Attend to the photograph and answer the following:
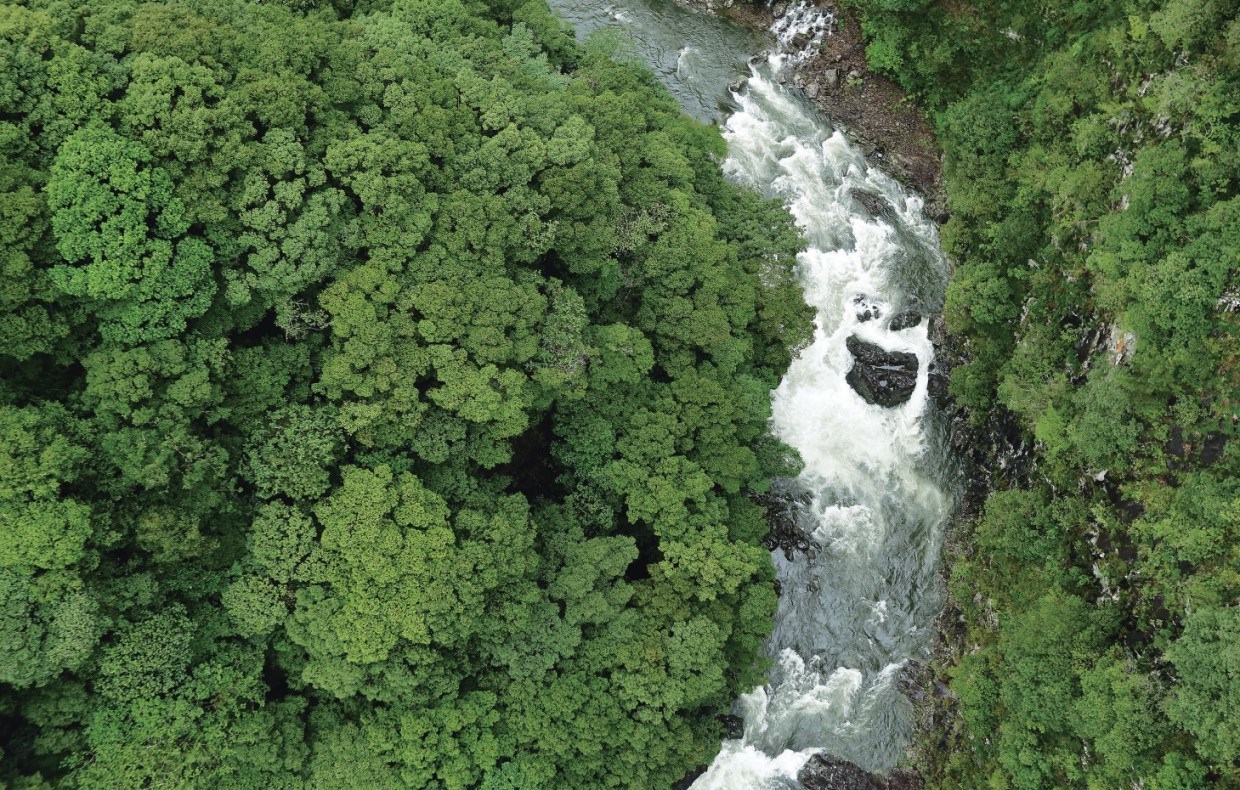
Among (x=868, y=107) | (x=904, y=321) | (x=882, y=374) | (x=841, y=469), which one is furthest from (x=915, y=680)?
(x=868, y=107)

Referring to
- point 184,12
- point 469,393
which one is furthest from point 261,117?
point 469,393

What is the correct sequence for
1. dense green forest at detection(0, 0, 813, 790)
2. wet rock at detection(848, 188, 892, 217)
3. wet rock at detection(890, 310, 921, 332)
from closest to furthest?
dense green forest at detection(0, 0, 813, 790), wet rock at detection(890, 310, 921, 332), wet rock at detection(848, 188, 892, 217)

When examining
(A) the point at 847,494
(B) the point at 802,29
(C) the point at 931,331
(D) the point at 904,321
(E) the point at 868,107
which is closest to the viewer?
(A) the point at 847,494

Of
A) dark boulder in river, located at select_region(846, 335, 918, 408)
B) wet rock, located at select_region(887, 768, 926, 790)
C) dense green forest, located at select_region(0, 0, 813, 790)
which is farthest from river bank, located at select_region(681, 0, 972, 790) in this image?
dense green forest, located at select_region(0, 0, 813, 790)

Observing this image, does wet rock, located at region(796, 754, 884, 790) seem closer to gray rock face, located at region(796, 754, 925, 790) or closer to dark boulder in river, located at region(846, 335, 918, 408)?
gray rock face, located at region(796, 754, 925, 790)

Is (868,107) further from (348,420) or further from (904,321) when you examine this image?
(348,420)
